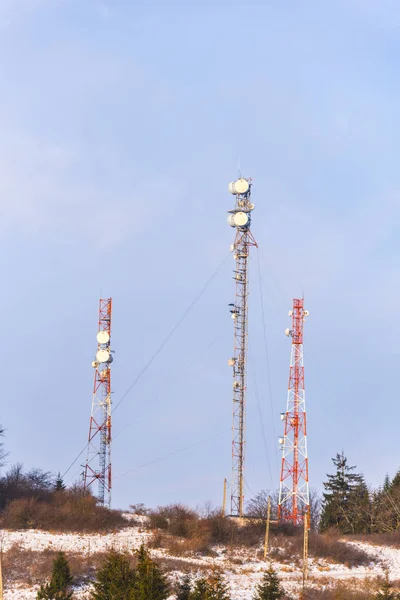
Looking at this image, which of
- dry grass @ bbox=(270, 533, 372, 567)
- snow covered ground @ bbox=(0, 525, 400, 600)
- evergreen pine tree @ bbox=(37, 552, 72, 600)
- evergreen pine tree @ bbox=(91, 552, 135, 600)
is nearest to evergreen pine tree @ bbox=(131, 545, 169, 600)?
evergreen pine tree @ bbox=(91, 552, 135, 600)

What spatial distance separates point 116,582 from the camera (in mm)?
35625

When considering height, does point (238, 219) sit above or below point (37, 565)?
above

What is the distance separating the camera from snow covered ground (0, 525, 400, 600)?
1954 inches

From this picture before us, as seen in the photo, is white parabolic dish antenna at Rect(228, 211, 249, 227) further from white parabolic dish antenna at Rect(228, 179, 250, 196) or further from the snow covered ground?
the snow covered ground

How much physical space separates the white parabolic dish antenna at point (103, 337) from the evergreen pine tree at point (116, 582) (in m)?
31.6

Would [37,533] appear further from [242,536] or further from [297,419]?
[297,419]

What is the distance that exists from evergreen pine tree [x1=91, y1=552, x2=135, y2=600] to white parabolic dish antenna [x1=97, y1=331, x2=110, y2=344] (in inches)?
1245

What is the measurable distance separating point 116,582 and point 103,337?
33453mm

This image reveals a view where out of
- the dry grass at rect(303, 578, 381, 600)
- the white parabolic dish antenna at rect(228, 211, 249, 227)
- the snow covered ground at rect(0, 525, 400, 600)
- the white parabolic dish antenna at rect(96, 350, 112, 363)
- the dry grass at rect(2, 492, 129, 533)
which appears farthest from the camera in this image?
the white parabolic dish antenna at rect(96, 350, 112, 363)

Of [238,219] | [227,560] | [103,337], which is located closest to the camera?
[227,560]

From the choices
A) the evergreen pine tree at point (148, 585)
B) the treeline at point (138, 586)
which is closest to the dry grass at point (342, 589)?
the treeline at point (138, 586)

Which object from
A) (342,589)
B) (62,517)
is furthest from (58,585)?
(62,517)

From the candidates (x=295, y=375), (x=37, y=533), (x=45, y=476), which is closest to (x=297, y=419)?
(x=295, y=375)

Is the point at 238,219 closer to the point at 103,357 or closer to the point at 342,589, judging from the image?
the point at 103,357
